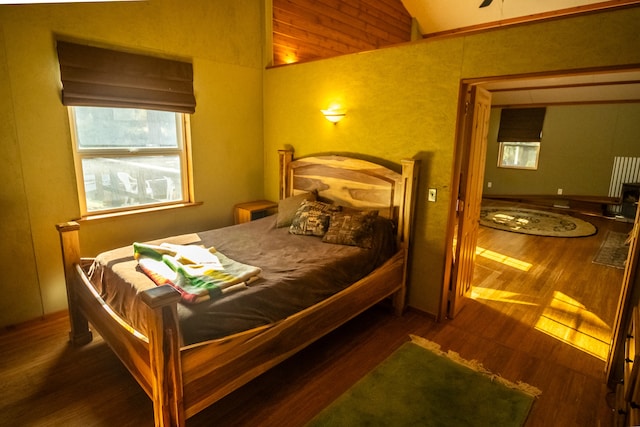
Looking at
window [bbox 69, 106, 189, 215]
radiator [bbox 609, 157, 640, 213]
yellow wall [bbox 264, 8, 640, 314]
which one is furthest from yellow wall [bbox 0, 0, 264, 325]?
radiator [bbox 609, 157, 640, 213]

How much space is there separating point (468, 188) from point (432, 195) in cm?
32

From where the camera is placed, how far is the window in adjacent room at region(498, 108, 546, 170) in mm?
8008

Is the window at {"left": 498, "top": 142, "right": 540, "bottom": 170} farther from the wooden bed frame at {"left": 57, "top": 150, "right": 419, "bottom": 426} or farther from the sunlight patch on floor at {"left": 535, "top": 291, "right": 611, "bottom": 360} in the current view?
the wooden bed frame at {"left": 57, "top": 150, "right": 419, "bottom": 426}

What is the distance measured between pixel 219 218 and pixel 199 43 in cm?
186

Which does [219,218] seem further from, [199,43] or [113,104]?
[199,43]

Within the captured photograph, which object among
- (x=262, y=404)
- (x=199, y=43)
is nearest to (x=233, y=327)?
(x=262, y=404)

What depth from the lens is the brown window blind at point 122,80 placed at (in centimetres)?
281

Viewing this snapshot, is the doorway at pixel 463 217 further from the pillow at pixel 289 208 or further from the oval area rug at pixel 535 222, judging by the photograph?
the oval area rug at pixel 535 222

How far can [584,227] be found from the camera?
6301 mm

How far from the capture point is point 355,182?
3436 millimetres

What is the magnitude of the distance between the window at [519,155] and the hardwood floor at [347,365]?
17.1 ft

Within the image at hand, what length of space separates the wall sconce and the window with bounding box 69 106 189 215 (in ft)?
4.76

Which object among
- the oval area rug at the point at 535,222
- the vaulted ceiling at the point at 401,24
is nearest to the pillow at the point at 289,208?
the vaulted ceiling at the point at 401,24

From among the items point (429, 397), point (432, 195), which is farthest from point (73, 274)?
point (432, 195)
